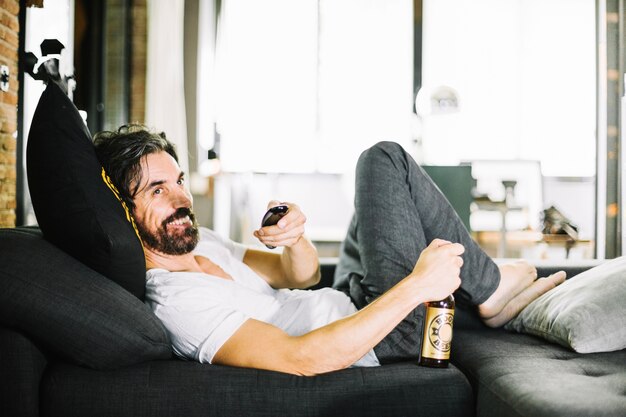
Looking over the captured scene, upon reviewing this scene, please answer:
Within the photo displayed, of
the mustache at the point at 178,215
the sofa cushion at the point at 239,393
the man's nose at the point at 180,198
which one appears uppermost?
the man's nose at the point at 180,198

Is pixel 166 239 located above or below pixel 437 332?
above

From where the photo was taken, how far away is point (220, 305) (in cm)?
142

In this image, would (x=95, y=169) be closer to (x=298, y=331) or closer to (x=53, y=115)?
(x=53, y=115)

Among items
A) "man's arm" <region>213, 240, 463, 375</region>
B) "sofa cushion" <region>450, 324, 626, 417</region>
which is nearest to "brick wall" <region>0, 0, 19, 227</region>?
Answer: "man's arm" <region>213, 240, 463, 375</region>

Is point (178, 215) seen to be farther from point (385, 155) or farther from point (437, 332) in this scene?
point (437, 332)

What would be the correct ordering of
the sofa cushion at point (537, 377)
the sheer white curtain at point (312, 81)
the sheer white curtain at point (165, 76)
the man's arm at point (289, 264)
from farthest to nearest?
the sheer white curtain at point (312, 81) < the sheer white curtain at point (165, 76) < the man's arm at point (289, 264) < the sofa cushion at point (537, 377)

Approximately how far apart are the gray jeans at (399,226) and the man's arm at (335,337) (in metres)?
0.32

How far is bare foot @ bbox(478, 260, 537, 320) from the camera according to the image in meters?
1.83

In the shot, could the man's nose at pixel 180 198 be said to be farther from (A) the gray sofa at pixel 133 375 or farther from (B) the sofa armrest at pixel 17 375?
(B) the sofa armrest at pixel 17 375

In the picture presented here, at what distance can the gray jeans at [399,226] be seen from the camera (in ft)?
5.75

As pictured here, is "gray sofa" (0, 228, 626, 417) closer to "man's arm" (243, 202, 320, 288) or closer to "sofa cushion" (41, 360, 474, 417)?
"sofa cushion" (41, 360, 474, 417)

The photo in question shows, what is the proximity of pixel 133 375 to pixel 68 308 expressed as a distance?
202mm

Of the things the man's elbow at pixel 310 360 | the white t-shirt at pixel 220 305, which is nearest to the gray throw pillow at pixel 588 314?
the white t-shirt at pixel 220 305

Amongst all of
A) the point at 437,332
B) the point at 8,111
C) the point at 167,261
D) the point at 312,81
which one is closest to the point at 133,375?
the point at 167,261
